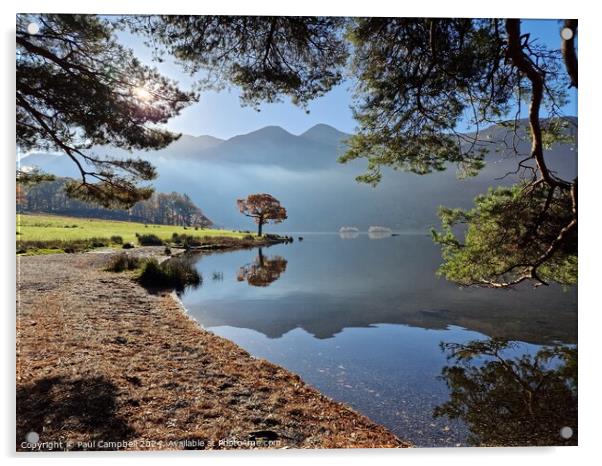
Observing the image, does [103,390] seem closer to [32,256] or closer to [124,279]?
[32,256]

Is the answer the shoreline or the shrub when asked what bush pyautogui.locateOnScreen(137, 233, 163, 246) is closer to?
the shrub

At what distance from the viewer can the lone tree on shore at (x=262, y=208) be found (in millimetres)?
4491

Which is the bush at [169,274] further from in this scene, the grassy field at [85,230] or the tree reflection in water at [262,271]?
the grassy field at [85,230]

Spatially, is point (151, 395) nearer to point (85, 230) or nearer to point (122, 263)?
point (85, 230)

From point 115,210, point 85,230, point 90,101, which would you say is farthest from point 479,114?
point 85,230

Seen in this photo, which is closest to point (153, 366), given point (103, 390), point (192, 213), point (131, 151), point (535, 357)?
point (103, 390)

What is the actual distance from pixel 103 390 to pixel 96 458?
2.18 feet

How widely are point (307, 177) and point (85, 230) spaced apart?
3.21 metres

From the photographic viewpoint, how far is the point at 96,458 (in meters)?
2.85

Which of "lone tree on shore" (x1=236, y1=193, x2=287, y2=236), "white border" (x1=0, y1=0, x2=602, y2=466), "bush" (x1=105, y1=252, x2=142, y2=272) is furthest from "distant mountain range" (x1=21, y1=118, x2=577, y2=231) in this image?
"bush" (x1=105, y1=252, x2=142, y2=272)

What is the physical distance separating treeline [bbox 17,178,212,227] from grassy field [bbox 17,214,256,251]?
117 mm

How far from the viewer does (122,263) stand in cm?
556

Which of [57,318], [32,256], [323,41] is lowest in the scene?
[57,318]

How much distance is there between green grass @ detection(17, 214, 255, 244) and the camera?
138 inches
